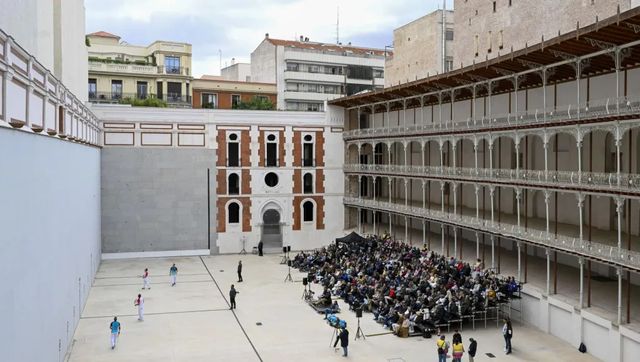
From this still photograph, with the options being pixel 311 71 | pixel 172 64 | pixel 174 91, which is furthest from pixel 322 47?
pixel 174 91

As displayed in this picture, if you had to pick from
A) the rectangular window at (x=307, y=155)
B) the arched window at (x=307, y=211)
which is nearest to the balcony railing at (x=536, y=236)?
the arched window at (x=307, y=211)

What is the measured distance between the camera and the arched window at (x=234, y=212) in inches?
1849

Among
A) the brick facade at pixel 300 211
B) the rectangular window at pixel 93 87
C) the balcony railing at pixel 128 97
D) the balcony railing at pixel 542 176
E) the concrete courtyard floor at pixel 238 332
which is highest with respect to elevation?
the rectangular window at pixel 93 87

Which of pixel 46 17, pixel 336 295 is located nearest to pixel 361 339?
pixel 336 295

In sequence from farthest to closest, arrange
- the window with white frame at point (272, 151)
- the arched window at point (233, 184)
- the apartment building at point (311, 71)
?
the apartment building at point (311, 71) → the window with white frame at point (272, 151) → the arched window at point (233, 184)

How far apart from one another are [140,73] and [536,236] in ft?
163

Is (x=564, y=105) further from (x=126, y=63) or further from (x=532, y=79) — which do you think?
(x=126, y=63)

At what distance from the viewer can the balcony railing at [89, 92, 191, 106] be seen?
204ft

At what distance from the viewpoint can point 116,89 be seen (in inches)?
2525

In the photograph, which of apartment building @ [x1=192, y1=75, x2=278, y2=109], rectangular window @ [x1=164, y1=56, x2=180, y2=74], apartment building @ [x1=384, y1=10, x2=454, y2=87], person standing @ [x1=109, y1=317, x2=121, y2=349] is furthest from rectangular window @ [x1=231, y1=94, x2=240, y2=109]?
person standing @ [x1=109, y1=317, x2=121, y2=349]

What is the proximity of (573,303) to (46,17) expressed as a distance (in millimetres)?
23717

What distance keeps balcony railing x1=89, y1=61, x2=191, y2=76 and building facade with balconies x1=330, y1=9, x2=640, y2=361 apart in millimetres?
31231

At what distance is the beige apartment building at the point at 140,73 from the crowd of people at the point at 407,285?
1383 inches

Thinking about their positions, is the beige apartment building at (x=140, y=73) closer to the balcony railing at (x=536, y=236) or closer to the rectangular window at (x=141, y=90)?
the rectangular window at (x=141, y=90)
